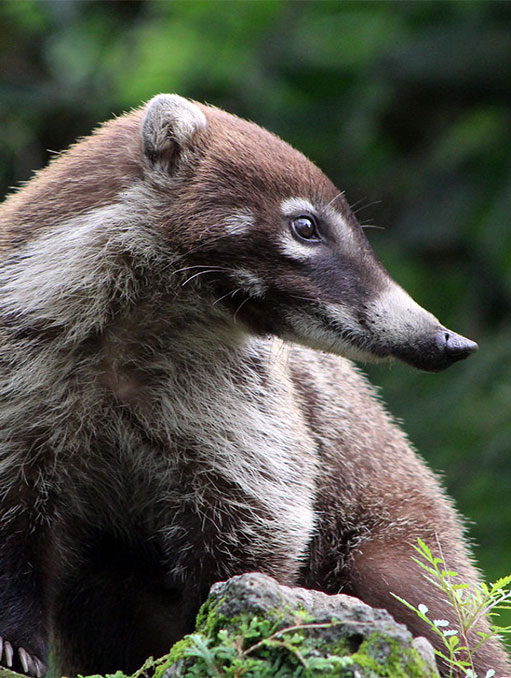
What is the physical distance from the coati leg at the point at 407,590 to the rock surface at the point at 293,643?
196 cm

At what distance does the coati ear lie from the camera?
5.11 meters

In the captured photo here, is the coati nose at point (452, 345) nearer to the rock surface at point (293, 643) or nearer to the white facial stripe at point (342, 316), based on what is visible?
the white facial stripe at point (342, 316)

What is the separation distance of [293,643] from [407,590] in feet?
7.33

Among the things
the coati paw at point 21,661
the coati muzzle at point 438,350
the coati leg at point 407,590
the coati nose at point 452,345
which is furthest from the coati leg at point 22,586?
the coati nose at point 452,345

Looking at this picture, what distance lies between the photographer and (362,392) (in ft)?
20.9

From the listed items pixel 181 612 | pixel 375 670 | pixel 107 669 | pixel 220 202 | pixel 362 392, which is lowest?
pixel 107 669

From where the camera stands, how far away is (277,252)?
4922mm

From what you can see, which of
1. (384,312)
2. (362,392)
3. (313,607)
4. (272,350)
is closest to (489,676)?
(313,607)

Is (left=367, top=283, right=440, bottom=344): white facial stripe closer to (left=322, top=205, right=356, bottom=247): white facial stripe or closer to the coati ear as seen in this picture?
(left=322, top=205, right=356, bottom=247): white facial stripe

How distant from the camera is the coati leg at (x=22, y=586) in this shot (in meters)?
4.75

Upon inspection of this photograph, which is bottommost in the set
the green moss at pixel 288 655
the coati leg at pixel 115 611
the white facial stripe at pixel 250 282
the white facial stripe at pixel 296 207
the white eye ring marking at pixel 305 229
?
the coati leg at pixel 115 611

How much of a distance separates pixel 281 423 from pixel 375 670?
2.31 metres

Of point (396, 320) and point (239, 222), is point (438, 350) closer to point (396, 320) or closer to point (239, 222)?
point (396, 320)

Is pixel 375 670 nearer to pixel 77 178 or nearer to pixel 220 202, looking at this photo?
pixel 220 202
